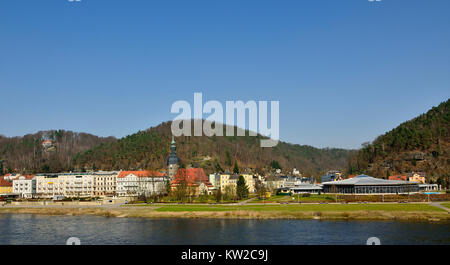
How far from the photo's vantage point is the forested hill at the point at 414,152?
12469 cm

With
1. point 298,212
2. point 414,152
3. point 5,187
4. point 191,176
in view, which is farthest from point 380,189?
point 5,187

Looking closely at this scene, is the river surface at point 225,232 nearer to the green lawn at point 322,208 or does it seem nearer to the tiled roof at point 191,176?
the green lawn at point 322,208

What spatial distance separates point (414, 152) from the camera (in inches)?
5217

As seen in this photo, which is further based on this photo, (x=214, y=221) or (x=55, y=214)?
(x=55, y=214)

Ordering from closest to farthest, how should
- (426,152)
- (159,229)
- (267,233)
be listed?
1. (267,233)
2. (159,229)
3. (426,152)

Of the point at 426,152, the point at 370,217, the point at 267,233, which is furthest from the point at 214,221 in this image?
the point at 426,152

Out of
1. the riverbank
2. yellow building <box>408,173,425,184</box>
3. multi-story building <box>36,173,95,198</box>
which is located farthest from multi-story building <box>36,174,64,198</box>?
yellow building <box>408,173,425,184</box>

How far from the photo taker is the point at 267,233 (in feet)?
155

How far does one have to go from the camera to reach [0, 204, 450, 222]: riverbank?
2343 inches

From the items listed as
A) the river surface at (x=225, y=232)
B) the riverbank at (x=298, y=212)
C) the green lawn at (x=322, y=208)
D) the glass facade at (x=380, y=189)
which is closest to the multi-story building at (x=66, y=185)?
the riverbank at (x=298, y=212)

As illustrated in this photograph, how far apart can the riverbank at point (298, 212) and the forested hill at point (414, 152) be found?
55083 millimetres

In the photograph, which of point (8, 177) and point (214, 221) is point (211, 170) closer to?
point (8, 177)

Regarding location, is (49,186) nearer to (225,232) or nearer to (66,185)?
(66,185)
